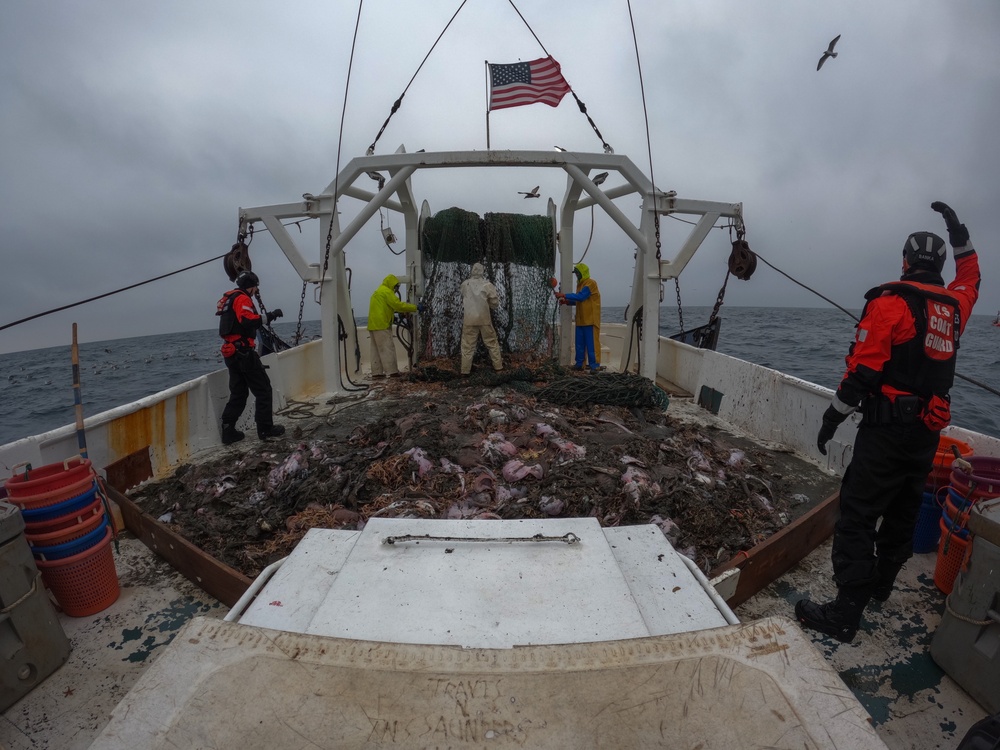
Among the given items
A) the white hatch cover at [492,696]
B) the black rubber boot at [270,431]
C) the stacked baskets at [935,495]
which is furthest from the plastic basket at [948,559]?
the black rubber boot at [270,431]

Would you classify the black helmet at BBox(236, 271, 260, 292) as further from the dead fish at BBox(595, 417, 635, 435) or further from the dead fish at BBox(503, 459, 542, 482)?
the dead fish at BBox(595, 417, 635, 435)

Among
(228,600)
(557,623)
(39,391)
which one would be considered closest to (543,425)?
(228,600)

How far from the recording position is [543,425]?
183 inches

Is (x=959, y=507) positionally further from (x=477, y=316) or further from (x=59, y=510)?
(x=477, y=316)

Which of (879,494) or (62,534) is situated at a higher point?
(879,494)

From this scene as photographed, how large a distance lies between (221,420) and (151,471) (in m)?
1.08

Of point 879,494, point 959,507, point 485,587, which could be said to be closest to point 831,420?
point 879,494

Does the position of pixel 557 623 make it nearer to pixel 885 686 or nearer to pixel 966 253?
pixel 885 686

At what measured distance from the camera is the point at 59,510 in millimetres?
2574

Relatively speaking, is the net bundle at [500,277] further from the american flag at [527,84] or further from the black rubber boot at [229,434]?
the black rubber boot at [229,434]

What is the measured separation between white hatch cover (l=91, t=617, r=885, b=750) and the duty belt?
179cm

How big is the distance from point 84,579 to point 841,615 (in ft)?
13.2

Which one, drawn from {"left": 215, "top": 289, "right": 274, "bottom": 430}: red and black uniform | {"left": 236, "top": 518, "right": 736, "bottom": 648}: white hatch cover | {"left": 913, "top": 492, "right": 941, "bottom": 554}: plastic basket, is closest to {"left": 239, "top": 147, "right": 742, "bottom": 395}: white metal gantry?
{"left": 215, "top": 289, "right": 274, "bottom": 430}: red and black uniform

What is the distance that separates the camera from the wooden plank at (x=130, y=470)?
13.2 ft
